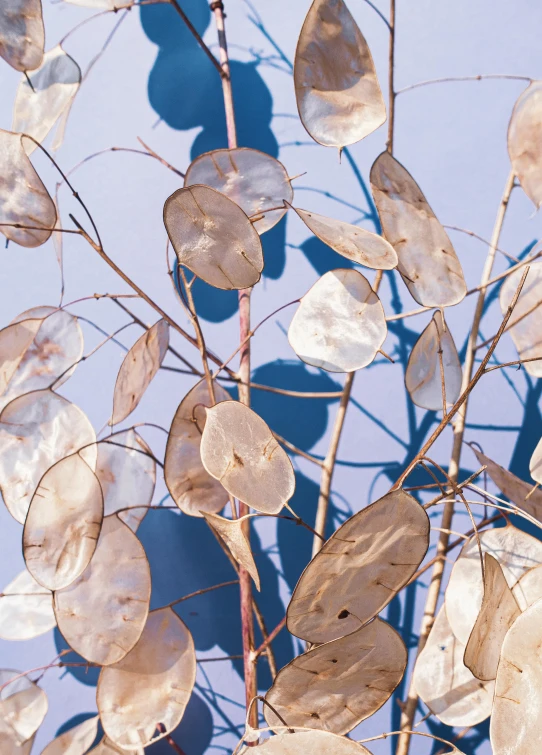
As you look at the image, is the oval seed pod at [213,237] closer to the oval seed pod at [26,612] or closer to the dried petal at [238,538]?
the dried petal at [238,538]

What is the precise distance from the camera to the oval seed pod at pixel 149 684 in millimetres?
723

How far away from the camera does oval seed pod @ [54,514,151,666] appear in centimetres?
69

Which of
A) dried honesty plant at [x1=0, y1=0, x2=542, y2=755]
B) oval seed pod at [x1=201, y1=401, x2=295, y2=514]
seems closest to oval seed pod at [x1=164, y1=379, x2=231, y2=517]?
dried honesty plant at [x1=0, y1=0, x2=542, y2=755]

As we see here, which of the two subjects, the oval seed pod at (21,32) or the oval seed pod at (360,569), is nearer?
the oval seed pod at (360,569)

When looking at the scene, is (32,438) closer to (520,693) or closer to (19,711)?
(19,711)

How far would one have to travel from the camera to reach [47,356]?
31.8 inches

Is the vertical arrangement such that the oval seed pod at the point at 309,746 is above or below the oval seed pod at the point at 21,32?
below

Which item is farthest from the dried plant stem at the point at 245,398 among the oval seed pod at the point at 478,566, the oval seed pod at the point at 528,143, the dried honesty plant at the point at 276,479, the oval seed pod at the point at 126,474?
the oval seed pod at the point at 528,143

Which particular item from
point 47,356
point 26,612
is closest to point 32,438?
point 47,356

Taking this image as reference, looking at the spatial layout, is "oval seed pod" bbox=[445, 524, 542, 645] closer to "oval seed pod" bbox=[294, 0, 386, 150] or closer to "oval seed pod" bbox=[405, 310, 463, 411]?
"oval seed pod" bbox=[405, 310, 463, 411]

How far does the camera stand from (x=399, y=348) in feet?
3.32

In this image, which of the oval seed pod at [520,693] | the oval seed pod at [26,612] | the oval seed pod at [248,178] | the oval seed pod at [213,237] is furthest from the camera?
the oval seed pod at [26,612]

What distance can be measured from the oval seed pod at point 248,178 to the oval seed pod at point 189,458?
198mm

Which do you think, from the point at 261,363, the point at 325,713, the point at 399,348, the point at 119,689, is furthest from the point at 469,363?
the point at 119,689
